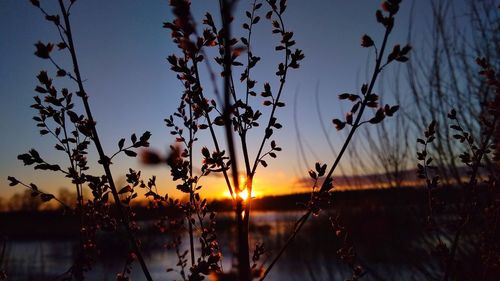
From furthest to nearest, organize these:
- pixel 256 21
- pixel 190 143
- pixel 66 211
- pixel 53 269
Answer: pixel 53 269, pixel 190 143, pixel 66 211, pixel 256 21

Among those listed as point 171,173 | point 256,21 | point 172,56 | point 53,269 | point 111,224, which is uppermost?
point 256,21

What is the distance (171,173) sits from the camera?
2238 mm

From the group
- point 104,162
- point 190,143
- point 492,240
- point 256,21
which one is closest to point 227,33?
point 104,162

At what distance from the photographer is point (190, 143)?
2.94 meters

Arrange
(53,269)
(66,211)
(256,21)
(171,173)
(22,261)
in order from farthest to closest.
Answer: (22,261)
(53,269)
(66,211)
(256,21)
(171,173)

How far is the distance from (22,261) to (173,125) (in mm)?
18189

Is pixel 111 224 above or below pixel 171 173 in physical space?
below

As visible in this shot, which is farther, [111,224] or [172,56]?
[111,224]

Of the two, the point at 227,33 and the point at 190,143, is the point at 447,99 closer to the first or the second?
the point at 190,143

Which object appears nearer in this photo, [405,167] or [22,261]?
[405,167]

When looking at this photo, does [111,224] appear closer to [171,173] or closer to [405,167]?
[171,173]

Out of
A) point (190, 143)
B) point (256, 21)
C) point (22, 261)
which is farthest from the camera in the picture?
point (22, 261)

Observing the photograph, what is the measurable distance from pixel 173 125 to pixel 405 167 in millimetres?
2652

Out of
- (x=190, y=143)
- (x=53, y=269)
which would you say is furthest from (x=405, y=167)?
(x=53, y=269)
